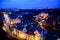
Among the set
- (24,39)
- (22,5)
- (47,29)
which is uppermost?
(22,5)

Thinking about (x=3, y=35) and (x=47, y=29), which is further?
(x=3, y=35)

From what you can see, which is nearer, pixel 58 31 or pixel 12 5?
pixel 58 31

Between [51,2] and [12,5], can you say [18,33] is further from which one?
[51,2]

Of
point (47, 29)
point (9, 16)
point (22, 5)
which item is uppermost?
point (22, 5)

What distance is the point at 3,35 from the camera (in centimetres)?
196

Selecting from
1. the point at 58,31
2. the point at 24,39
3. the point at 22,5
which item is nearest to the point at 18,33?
the point at 24,39

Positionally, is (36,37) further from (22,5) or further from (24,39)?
(22,5)

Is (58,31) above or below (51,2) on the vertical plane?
below

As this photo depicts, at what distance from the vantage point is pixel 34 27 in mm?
1860

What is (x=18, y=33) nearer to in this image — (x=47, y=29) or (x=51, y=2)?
(x=47, y=29)

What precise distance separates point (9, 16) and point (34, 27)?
36 cm

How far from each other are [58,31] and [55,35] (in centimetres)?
6

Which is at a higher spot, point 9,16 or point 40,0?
point 40,0

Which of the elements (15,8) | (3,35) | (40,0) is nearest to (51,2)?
(40,0)
